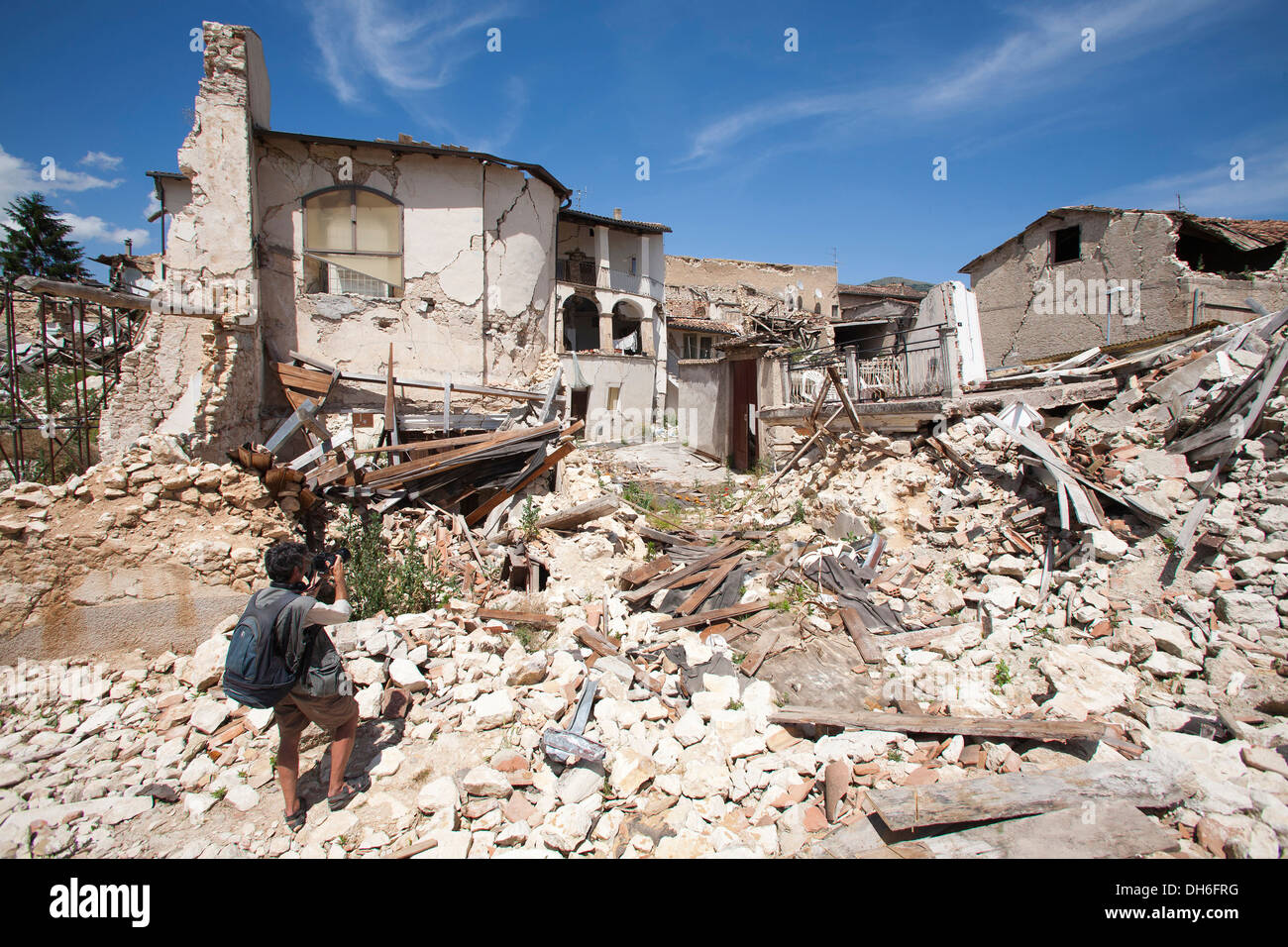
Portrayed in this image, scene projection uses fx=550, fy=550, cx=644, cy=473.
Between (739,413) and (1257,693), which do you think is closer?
(1257,693)

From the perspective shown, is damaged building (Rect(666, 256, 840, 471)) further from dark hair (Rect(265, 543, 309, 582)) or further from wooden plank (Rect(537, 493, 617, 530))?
dark hair (Rect(265, 543, 309, 582))

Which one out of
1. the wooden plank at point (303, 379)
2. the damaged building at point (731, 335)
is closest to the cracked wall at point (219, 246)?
the wooden plank at point (303, 379)

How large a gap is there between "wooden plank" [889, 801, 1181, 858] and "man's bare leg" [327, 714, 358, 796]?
10.7 feet

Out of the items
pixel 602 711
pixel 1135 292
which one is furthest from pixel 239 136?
pixel 1135 292

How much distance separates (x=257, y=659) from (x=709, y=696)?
10.2 feet

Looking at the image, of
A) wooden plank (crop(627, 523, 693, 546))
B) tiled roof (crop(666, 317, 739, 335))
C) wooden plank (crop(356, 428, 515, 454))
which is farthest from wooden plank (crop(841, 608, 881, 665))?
tiled roof (crop(666, 317, 739, 335))

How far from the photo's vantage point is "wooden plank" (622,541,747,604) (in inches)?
260

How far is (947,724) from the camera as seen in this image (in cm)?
390

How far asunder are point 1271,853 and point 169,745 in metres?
6.44

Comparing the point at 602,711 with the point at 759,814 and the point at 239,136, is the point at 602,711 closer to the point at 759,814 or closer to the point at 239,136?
the point at 759,814

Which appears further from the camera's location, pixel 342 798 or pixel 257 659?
pixel 342 798

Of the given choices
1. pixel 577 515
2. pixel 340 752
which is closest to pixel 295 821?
pixel 340 752

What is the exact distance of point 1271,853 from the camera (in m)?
2.68

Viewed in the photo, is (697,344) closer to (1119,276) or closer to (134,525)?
(1119,276)
